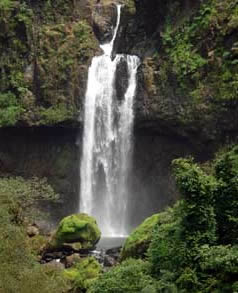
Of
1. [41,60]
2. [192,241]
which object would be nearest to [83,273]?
[192,241]

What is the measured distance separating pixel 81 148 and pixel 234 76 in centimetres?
1246

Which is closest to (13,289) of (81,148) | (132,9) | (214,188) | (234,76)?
(214,188)

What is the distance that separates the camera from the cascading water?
37.2m

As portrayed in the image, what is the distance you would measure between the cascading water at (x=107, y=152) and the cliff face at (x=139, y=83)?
2.18ft

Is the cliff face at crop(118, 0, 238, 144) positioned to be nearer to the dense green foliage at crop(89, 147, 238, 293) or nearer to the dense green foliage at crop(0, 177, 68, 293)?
the dense green foliage at crop(0, 177, 68, 293)

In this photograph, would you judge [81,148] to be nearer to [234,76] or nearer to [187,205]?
[234,76]

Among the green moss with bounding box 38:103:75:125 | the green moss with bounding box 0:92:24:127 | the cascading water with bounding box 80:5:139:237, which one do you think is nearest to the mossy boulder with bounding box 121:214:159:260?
the cascading water with bounding box 80:5:139:237

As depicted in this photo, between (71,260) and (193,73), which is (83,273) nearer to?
(71,260)

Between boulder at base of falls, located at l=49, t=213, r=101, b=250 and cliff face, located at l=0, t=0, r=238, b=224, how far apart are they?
9532 millimetres

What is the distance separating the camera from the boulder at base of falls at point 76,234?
1062 inches

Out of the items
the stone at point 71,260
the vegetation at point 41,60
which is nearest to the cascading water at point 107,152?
the vegetation at point 41,60

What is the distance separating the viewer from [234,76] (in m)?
31.7

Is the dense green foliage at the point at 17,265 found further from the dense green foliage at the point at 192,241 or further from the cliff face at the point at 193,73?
the cliff face at the point at 193,73

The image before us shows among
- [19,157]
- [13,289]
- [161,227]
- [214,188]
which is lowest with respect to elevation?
[13,289]
